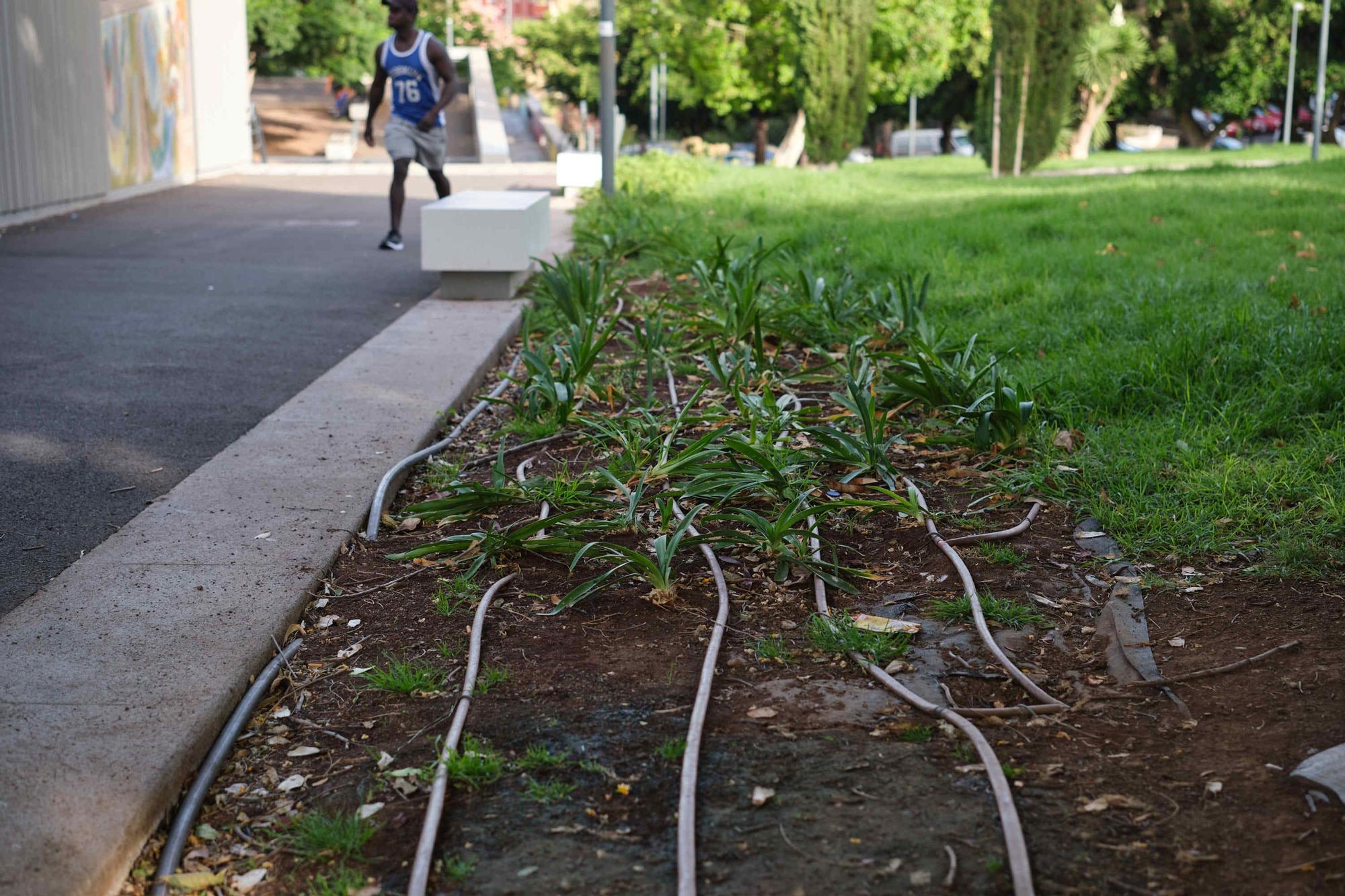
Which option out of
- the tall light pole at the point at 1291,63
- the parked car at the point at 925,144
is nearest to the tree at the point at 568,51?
the parked car at the point at 925,144

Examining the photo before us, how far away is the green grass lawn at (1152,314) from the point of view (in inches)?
163

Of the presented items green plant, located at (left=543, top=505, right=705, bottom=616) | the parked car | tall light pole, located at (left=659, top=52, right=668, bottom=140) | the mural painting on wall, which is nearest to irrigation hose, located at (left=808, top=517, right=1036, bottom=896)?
green plant, located at (left=543, top=505, right=705, bottom=616)

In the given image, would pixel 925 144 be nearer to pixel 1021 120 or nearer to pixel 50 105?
pixel 1021 120

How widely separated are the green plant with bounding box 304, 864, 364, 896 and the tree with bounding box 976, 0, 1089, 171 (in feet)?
61.0

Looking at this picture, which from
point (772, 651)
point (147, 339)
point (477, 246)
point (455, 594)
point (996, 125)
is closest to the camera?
point (772, 651)

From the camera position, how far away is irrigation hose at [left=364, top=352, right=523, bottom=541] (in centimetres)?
419

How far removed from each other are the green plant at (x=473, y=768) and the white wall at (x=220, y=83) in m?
18.9

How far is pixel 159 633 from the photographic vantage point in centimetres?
323

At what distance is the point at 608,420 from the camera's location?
489 cm

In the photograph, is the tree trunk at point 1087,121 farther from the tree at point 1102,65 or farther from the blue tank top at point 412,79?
the blue tank top at point 412,79

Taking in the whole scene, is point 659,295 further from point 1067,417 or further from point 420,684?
point 420,684

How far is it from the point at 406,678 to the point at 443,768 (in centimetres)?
51

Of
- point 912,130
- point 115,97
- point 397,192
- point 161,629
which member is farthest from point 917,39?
point 161,629

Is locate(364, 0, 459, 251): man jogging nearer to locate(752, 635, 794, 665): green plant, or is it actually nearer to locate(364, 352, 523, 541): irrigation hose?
locate(364, 352, 523, 541): irrigation hose
